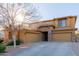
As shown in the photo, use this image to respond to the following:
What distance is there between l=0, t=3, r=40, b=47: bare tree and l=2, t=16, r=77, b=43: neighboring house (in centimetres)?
15

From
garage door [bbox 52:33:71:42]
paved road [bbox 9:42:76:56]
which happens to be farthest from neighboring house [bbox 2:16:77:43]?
paved road [bbox 9:42:76:56]

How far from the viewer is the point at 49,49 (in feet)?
17.5

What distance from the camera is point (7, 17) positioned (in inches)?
208

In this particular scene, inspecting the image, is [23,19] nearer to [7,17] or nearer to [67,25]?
[7,17]

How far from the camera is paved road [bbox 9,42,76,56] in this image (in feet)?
17.3

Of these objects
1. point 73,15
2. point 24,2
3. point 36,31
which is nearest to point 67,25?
point 73,15

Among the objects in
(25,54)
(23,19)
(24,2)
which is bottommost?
(25,54)

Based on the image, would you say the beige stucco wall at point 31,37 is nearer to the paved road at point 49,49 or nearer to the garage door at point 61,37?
the paved road at point 49,49

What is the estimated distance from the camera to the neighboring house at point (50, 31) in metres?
5.31

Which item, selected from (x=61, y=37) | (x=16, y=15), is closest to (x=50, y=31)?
(x=61, y=37)

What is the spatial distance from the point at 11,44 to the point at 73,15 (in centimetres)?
144

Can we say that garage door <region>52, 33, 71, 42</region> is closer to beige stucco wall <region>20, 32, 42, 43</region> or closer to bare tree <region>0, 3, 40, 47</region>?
beige stucco wall <region>20, 32, 42, 43</region>

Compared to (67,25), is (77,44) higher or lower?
lower

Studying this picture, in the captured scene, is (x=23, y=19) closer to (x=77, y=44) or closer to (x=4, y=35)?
(x=4, y=35)
